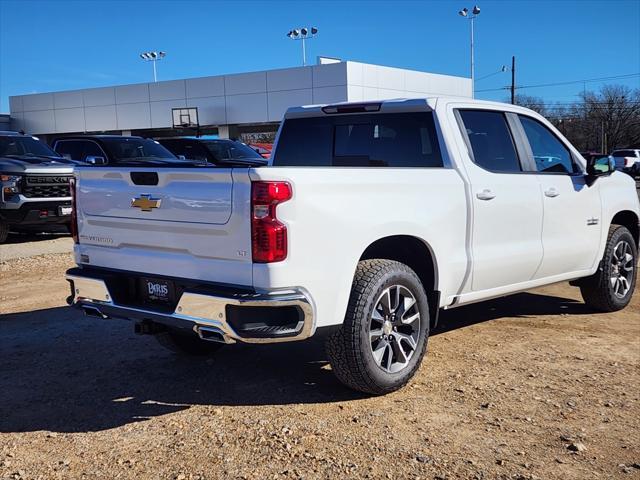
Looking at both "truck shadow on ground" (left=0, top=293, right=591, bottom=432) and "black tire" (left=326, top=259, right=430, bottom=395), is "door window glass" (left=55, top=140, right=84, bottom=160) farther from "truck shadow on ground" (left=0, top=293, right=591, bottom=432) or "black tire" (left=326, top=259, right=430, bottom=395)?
"black tire" (left=326, top=259, right=430, bottom=395)

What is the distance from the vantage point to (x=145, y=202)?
169 inches

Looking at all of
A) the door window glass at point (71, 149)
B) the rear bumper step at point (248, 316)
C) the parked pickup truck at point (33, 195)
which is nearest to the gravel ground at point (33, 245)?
the parked pickup truck at point (33, 195)

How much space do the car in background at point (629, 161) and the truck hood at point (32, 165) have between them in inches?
1166

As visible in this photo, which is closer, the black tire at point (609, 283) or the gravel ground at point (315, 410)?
the gravel ground at point (315, 410)

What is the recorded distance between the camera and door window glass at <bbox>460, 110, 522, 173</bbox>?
210 inches

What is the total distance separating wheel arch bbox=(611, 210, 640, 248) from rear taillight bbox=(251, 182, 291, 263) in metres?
4.59

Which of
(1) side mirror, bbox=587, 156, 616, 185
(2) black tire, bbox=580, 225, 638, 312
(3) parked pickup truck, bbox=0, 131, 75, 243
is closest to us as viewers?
(1) side mirror, bbox=587, 156, 616, 185

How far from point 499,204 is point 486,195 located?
0.66 ft

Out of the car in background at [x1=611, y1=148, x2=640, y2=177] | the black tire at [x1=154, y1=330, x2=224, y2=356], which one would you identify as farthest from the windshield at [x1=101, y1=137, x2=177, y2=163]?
the car in background at [x1=611, y1=148, x2=640, y2=177]

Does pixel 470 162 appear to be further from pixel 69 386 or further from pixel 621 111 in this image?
pixel 621 111

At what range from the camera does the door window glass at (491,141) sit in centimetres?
534

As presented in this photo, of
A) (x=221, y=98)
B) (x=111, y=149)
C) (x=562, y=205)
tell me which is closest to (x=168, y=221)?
(x=562, y=205)

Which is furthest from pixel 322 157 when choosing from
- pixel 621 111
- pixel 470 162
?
pixel 621 111

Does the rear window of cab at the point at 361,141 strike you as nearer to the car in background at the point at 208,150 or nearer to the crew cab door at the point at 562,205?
the crew cab door at the point at 562,205
